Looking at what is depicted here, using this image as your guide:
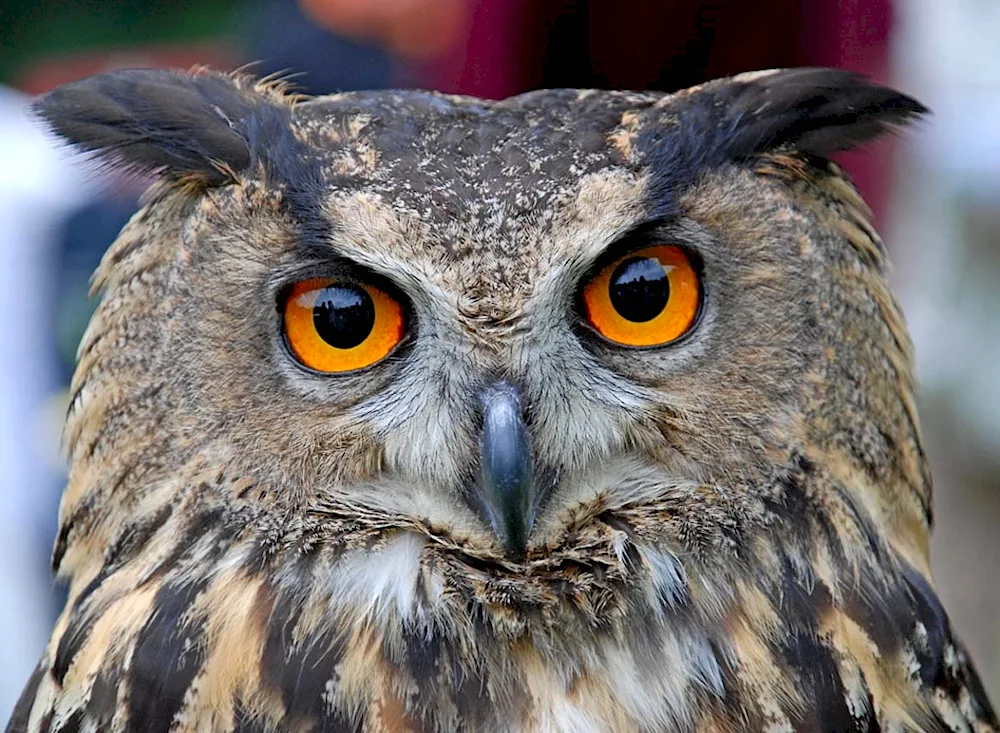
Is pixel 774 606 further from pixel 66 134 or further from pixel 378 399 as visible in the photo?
pixel 66 134

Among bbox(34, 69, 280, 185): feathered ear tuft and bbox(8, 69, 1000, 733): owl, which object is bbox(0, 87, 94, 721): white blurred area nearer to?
bbox(34, 69, 280, 185): feathered ear tuft

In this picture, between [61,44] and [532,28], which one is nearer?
[532,28]

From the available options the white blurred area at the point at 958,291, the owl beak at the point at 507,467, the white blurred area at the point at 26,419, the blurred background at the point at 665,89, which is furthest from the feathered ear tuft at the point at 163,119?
the white blurred area at the point at 958,291

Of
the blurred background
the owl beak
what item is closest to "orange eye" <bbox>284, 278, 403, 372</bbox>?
the owl beak

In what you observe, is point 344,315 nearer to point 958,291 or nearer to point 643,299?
point 643,299

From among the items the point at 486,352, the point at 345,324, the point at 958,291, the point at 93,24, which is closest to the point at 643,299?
the point at 486,352

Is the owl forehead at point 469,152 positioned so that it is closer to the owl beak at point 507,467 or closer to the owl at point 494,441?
the owl at point 494,441

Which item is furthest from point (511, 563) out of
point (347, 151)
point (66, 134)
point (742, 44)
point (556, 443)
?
point (742, 44)
